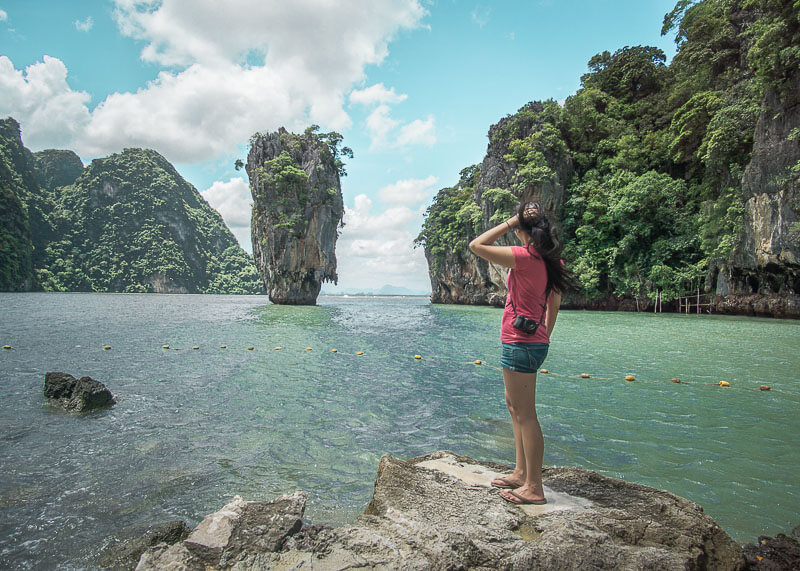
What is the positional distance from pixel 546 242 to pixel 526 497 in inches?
71.1

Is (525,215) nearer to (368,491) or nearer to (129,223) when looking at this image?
(368,491)

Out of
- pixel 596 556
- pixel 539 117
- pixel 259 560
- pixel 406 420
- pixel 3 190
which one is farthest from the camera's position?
pixel 3 190

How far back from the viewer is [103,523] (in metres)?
2.92

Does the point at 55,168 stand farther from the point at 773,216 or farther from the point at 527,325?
the point at 773,216

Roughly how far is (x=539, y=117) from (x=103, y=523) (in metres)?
38.6

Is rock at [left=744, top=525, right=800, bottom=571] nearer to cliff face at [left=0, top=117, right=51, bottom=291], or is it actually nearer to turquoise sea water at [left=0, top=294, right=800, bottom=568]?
turquoise sea water at [left=0, top=294, right=800, bottom=568]

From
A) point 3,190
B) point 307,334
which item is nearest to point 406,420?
point 307,334

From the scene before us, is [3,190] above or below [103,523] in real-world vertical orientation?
above

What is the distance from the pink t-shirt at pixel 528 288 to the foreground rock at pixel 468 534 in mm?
1141

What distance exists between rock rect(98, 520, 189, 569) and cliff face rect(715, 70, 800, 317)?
2527 centimetres

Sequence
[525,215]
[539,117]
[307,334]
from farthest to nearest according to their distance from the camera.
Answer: [539,117] < [307,334] < [525,215]

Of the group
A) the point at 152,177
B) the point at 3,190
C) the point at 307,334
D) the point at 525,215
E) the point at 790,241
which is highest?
the point at 152,177

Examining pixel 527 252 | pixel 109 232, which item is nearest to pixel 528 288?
pixel 527 252

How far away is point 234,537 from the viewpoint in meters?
2.22
